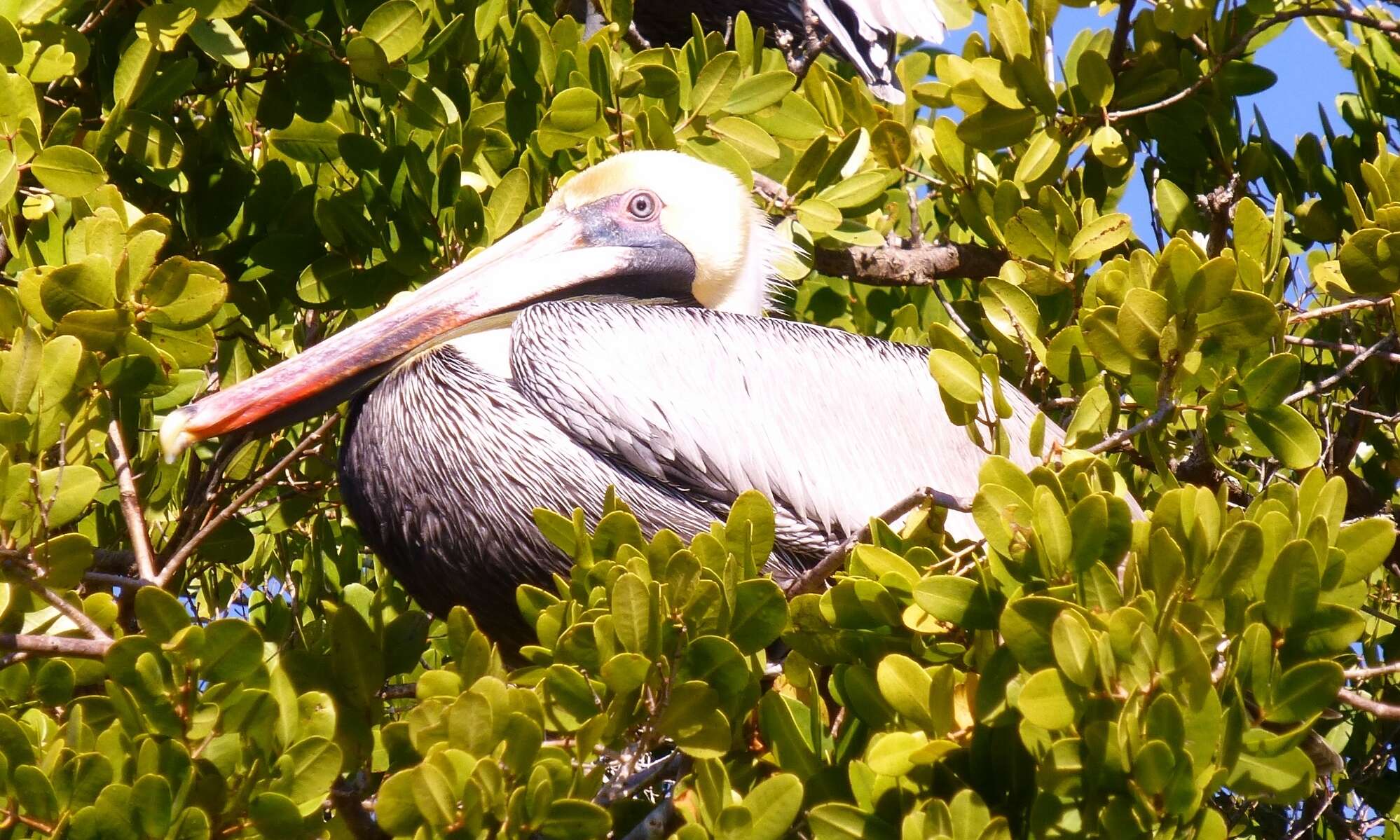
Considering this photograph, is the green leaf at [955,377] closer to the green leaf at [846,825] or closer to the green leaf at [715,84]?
the green leaf at [846,825]

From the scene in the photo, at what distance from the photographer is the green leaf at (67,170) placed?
330cm

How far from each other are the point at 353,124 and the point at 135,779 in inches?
94.0

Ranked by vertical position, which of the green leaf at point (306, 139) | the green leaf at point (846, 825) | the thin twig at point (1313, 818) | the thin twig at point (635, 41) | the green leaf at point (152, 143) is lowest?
the thin twig at point (1313, 818)

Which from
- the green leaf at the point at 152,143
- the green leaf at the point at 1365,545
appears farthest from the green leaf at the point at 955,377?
the green leaf at the point at 152,143

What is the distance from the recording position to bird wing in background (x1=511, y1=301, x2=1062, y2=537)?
3.58 m

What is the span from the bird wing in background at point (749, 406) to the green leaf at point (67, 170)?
0.98 metres

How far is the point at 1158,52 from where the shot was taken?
4.53m

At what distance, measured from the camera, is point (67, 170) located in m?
3.32

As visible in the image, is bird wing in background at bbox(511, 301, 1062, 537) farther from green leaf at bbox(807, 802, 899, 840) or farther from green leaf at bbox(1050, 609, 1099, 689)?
green leaf at bbox(1050, 609, 1099, 689)

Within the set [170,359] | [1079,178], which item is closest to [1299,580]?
[170,359]

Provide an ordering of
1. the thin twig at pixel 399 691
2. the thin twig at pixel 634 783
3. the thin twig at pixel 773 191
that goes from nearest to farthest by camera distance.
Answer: the thin twig at pixel 634 783 < the thin twig at pixel 399 691 < the thin twig at pixel 773 191

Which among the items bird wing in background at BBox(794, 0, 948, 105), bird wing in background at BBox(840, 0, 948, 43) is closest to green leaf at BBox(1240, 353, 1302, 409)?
bird wing in background at BBox(794, 0, 948, 105)

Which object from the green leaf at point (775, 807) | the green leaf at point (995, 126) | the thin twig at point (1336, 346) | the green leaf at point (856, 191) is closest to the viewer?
A: the green leaf at point (775, 807)

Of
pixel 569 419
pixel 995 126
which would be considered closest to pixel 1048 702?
pixel 569 419
